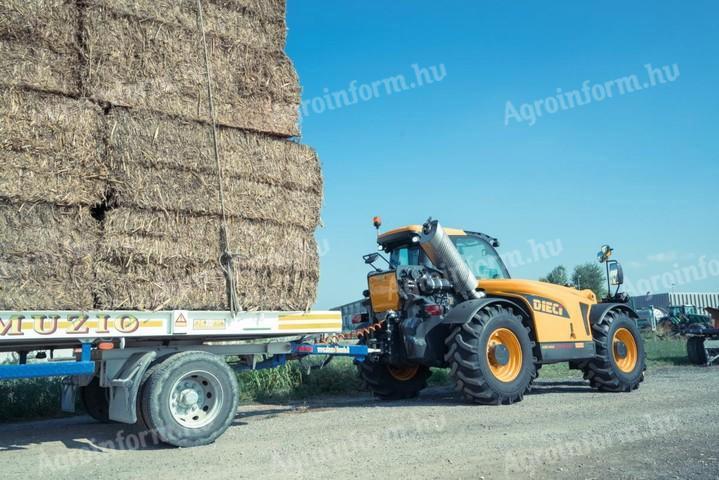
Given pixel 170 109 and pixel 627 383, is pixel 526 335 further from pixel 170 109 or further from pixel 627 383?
pixel 170 109

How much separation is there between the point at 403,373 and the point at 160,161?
213 inches

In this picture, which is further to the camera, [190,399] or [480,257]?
[480,257]

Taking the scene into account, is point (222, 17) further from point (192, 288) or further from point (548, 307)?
point (548, 307)

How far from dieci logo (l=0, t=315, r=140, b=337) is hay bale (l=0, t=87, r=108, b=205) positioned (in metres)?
1.04

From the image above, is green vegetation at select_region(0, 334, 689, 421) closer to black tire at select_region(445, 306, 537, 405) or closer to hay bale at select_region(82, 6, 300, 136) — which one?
black tire at select_region(445, 306, 537, 405)

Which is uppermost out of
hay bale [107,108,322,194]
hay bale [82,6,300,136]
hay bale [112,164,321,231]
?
hay bale [82,6,300,136]

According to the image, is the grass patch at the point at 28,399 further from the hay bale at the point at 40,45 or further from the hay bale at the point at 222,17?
the hay bale at the point at 222,17

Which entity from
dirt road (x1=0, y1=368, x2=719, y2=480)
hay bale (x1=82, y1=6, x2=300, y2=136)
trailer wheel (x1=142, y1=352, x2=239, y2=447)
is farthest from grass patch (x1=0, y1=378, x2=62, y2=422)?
hay bale (x1=82, y1=6, x2=300, y2=136)

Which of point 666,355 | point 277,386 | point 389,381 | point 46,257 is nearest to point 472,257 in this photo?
point 389,381

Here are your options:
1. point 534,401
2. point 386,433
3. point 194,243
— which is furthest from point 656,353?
point 194,243

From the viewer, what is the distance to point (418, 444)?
20.0ft

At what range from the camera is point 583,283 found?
5169 centimetres

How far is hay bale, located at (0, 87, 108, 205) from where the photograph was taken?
5750 mm

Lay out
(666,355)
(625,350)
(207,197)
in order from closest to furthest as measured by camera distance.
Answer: (207,197) < (625,350) < (666,355)
